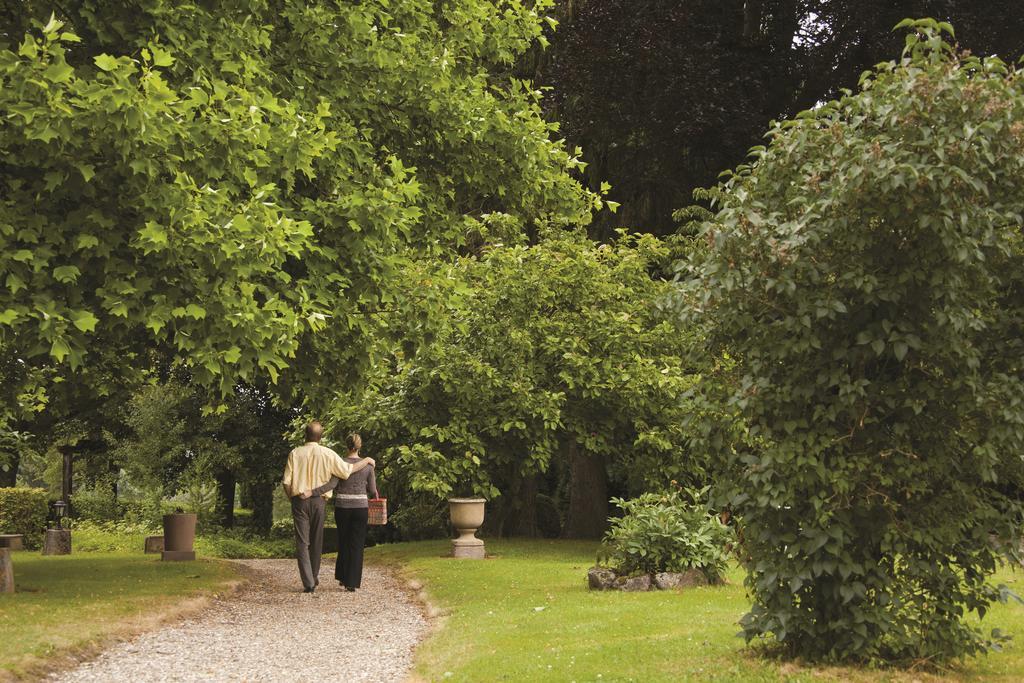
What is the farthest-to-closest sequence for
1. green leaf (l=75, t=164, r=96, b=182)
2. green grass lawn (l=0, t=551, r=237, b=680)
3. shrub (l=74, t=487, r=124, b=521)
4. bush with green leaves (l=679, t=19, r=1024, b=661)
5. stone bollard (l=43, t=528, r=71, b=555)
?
shrub (l=74, t=487, r=124, b=521), stone bollard (l=43, t=528, r=71, b=555), green grass lawn (l=0, t=551, r=237, b=680), green leaf (l=75, t=164, r=96, b=182), bush with green leaves (l=679, t=19, r=1024, b=661)

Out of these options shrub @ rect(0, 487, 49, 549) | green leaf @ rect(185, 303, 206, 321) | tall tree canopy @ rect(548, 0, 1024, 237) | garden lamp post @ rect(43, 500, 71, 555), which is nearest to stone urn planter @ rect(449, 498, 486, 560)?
tall tree canopy @ rect(548, 0, 1024, 237)

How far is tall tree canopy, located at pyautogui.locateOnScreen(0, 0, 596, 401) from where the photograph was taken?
31.2ft

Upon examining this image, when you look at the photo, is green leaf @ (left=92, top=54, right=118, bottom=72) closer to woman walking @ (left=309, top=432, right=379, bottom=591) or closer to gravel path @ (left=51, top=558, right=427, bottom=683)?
gravel path @ (left=51, top=558, right=427, bottom=683)

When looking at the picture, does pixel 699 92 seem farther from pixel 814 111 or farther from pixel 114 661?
pixel 114 661

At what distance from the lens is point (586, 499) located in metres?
24.6

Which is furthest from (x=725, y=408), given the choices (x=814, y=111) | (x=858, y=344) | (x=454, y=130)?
(x=454, y=130)

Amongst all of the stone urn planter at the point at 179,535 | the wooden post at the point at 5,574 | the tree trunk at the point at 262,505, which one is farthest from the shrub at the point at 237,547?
the wooden post at the point at 5,574

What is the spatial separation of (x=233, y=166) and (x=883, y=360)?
21.1ft

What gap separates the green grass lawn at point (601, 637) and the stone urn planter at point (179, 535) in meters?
6.85

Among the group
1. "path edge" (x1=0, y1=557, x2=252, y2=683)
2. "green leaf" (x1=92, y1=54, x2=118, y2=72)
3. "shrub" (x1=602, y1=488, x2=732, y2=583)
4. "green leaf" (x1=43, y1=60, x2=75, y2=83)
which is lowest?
"path edge" (x1=0, y1=557, x2=252, y2=683)

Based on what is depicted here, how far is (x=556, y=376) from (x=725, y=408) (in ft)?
38.9

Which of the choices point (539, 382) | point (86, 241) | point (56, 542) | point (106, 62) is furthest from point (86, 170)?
point (56, 542)

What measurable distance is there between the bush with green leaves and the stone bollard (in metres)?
20.2

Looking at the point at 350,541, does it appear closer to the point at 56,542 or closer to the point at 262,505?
the point at 56,542
